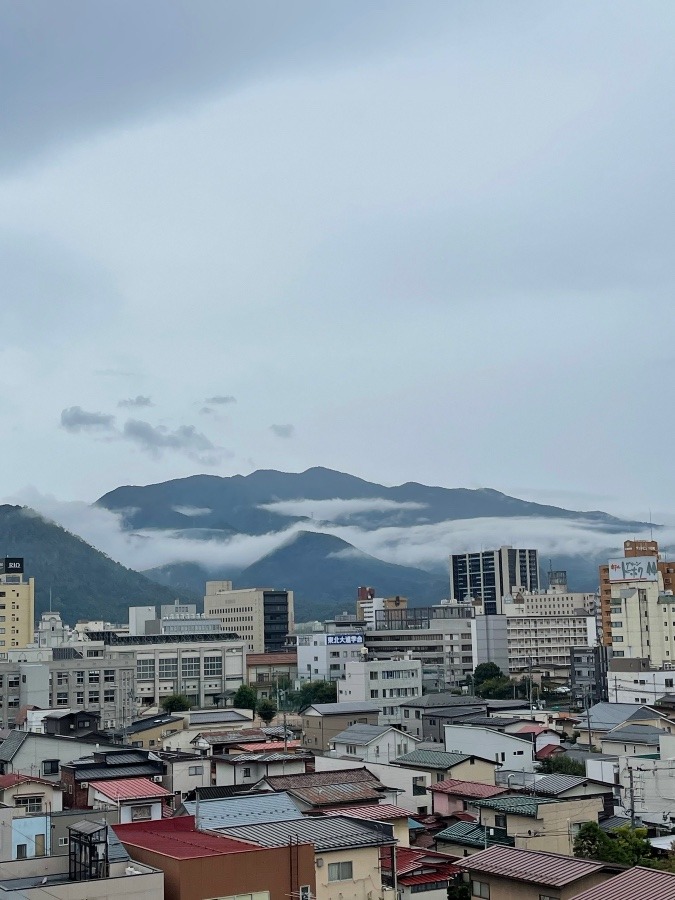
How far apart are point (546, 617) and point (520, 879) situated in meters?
102

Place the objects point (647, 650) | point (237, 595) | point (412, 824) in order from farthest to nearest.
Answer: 1. point (237, 595)
2. point (647, 650)
3. point (412, 824)

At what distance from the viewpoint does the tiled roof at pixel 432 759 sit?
130ft

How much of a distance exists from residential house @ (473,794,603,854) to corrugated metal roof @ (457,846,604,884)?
679 cm

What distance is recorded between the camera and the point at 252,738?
159 ft

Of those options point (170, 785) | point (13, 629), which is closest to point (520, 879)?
point (170, 785)

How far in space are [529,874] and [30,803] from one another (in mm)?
17074

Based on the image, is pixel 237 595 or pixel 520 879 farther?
pixel 237 595

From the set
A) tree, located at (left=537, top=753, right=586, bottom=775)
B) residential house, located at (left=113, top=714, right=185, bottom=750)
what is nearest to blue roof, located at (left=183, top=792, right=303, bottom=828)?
tree, located at (left=537, top=753, right=586, bottom=775)

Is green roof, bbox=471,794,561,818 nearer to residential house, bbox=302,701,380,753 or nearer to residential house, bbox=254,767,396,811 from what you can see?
residential house, bbox=254,767,396,811

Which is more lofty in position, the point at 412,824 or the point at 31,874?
the point at 31,874

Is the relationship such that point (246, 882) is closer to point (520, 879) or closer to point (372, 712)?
point (520, 879)

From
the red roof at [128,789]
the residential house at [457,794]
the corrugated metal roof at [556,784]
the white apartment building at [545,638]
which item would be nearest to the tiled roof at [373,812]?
the red roof at [128,789]

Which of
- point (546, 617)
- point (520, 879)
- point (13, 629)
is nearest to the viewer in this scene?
point (520, 879)

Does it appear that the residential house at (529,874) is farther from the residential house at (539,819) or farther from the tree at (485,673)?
the tree at (485,673)
